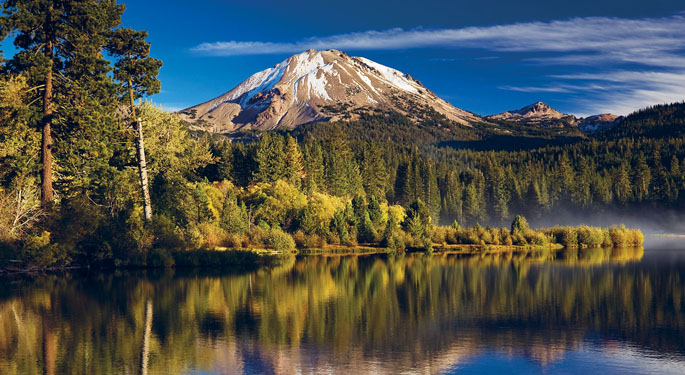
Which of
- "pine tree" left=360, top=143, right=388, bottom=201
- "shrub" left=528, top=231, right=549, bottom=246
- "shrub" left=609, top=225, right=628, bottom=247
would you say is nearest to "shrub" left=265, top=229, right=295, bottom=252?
"shrub" left=528, top=231, right=549, bottom=246

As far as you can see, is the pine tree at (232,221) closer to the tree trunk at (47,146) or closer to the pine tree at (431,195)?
the tree trunk at (47,146)

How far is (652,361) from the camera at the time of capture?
18.7 metres

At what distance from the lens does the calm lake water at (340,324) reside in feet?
59.9

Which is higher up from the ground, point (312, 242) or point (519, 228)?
point (519, 228)

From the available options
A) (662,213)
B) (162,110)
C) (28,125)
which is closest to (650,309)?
(28,125)

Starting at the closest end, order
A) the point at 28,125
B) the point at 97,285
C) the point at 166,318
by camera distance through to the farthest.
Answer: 1. the point at 166,318
2. the point at 97,285
3. the point at 28,125

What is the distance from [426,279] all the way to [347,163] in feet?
311

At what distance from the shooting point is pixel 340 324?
24.4 m

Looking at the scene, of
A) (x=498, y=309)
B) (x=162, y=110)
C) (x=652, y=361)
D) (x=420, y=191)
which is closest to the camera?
(x=652, y=361)

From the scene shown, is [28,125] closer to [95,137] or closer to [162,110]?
[95,137]

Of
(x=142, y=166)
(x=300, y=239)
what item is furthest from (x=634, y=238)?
(x=142, y=166)

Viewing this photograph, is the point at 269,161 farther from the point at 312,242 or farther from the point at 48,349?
the point at 48,349

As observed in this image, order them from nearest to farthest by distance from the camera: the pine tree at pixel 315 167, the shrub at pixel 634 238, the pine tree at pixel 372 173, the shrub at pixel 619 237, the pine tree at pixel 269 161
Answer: the shrub at pixel 619 237, the shrub at pixel 634 238, the pine tree at pixel 269 161, the pine tree at pixel 315 167, the pine tree at pixel 372 173

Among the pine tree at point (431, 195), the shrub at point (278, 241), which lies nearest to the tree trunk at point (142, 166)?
the shrub at point (278, 241)
